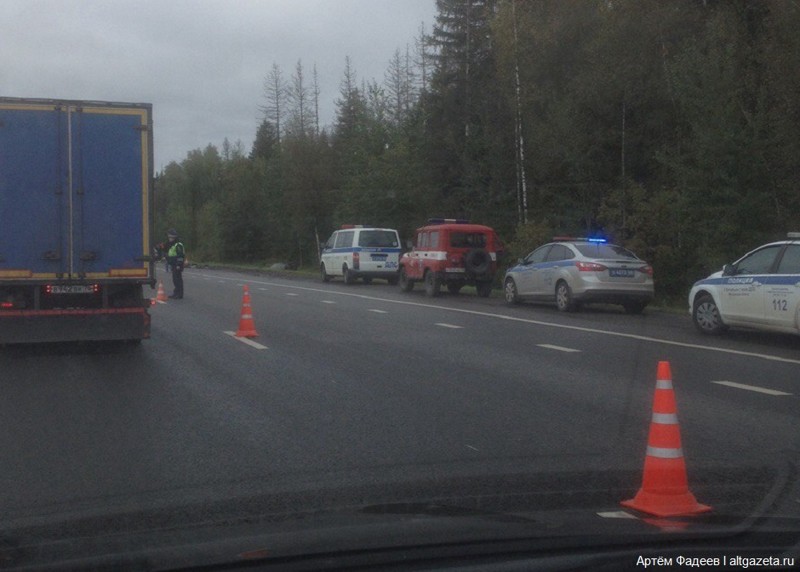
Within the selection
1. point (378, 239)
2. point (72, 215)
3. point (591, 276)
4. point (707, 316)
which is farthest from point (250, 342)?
point (378, 239)

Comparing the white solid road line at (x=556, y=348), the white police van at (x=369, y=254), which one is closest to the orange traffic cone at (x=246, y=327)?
the white solid road line at (x=556, y=348)

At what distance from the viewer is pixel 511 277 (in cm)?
2361

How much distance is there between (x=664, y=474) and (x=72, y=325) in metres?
9.90

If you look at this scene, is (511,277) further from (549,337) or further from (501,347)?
(501,347)

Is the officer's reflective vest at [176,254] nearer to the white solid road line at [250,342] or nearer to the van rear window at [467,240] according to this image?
the van rear window at [467,240]

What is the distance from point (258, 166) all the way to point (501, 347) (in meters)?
69.9

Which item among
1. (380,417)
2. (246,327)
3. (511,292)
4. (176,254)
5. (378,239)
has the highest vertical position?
(378,239)

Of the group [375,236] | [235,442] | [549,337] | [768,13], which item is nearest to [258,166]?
[375,236]

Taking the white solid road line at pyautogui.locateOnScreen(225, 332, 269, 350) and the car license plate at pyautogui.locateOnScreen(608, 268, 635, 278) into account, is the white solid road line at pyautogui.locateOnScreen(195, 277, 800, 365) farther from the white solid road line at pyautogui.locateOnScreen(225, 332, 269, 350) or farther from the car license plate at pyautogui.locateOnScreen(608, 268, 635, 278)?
the white solid road line at pyautogui.locateOnScreen(225, 332, 269, 350)

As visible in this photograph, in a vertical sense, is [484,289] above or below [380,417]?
above

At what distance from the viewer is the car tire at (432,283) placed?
26.6 metres

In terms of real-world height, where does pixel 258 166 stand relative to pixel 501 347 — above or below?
above

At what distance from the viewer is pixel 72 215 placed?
13.9 metres

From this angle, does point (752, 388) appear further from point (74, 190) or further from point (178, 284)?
point (178, 284)
